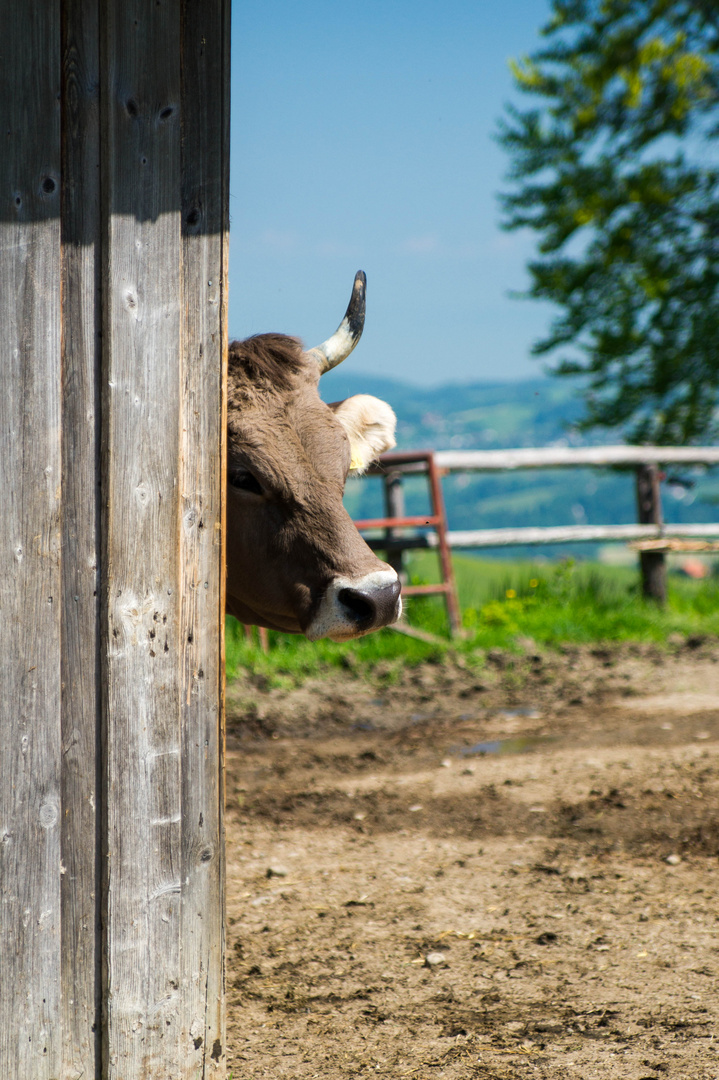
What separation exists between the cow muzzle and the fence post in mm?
7370

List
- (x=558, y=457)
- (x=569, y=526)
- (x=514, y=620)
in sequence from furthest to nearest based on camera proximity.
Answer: (x=569, y=526)
(x=558, y=457)
(x=514, y=620)

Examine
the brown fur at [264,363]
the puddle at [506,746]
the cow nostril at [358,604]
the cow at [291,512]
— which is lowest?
the puddle at [506,746]

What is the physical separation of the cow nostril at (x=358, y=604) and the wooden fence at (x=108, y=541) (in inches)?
29.9

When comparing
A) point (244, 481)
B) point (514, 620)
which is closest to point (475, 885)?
point (244, 481)

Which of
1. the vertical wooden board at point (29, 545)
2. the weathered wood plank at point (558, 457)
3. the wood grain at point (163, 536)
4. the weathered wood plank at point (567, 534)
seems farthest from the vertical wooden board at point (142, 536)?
the weathered wood plank at point (567, 534)

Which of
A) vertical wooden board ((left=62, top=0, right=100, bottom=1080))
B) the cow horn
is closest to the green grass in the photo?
the cow horn

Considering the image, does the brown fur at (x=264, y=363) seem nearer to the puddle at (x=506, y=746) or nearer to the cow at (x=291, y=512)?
the cow at (x=291, y=512)

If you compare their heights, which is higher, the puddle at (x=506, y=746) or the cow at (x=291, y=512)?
the cow at (x=291, y=512)

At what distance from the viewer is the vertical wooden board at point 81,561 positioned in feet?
7.35

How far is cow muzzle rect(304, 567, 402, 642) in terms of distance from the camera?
3059 millimetres

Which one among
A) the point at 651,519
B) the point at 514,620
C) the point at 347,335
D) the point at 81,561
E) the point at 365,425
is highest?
the point at 347,335

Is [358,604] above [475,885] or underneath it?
above

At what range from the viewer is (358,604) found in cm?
311

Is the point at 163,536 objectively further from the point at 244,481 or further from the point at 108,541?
the point at 244,481
